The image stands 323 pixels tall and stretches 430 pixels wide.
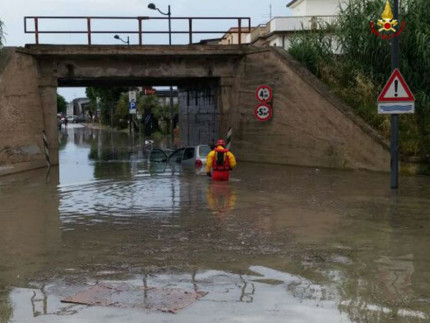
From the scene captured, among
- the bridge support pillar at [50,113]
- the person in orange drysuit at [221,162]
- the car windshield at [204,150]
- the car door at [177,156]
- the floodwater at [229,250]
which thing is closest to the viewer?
the floodwater at [229,250]

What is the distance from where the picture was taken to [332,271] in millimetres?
6312

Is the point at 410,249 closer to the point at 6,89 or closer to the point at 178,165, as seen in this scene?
the point at 178,165

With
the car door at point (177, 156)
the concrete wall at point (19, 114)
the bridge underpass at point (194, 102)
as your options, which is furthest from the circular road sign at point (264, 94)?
the concrete wall at point (19, 114)

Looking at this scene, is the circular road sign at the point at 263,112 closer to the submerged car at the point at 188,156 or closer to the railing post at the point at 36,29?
the submerged car at the point at 188,156

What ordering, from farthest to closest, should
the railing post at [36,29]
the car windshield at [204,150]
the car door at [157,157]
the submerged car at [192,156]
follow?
the car door at [157,157], the railing post at [36,29], the car windshield at [204,150], the submerged car at [192,156]

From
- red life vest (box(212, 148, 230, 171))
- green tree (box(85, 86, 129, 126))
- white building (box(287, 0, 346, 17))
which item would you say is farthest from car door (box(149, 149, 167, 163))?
green tree (box(85, 86, 129, 126))

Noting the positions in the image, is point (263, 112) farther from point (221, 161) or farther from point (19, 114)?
point (19, 114)

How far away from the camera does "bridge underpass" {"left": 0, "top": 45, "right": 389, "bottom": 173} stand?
60.1 feet

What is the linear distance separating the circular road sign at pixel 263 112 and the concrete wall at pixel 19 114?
846cm

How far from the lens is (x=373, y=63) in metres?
20.0

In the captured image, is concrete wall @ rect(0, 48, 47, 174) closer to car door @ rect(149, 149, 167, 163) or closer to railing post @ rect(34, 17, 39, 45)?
railing post @ rect(34, 17, 39, 45)

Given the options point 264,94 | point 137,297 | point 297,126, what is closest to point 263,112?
point 264,94

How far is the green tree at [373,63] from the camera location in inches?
693

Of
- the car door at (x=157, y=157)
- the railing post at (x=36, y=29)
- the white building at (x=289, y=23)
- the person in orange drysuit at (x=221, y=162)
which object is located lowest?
the car door at (x=157, y=157)
